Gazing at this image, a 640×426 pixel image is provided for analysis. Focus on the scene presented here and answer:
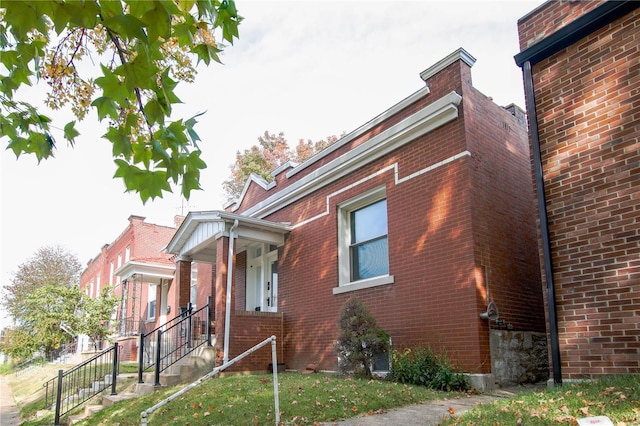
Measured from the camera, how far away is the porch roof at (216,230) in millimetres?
12219

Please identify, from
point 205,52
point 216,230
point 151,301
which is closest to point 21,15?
point 205,52

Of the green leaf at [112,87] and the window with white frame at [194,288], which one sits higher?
the green leaf at [112,87]

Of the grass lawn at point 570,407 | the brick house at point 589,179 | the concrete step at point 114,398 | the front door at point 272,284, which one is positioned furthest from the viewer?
the front door at point 272,284

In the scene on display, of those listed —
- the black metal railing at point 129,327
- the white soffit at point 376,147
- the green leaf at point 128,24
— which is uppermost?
the white soffit at point 376,147

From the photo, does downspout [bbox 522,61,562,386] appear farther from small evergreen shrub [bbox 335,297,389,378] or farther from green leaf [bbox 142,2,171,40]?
green leaf [bbox 142,2,171,40]

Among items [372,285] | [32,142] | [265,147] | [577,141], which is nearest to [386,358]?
[372,285]

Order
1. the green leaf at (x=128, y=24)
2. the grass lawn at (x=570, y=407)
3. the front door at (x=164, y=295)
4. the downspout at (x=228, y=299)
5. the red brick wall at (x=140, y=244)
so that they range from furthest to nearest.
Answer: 1. the red brick wall at (x=140, y=244)
2. the front door at (x=164, y=295)
3. the downspout at (x=228, y=299)
4. the grass lawn at (x=570, y=407)
5. the green leaf at (x=128, y=24)

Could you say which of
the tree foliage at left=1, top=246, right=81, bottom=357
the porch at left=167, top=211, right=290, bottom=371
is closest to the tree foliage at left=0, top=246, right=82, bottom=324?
the tree foliage at left=1, top=246, right=81, bottom=357

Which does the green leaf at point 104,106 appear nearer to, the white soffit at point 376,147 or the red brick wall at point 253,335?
the white soffit at point 376,147

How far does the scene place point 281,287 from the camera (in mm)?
13227

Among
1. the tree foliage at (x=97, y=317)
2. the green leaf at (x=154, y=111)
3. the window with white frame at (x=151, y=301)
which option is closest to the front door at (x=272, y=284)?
the tree foliage at (x=97, y=317)

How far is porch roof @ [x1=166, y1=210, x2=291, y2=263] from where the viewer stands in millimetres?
12219

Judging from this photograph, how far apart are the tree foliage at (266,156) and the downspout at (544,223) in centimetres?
2646

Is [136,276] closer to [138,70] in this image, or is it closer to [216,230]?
[216,230]
